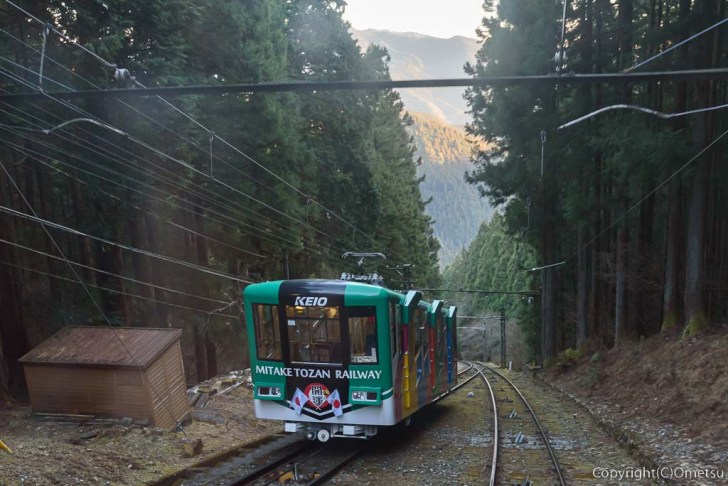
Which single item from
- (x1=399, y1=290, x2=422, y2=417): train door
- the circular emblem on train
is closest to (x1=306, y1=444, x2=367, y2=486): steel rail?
the circular emblem on train

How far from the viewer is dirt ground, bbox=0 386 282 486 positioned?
23.9 feet

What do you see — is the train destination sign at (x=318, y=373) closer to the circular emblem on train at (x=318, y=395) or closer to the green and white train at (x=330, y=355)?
the green and white train at (x=330, y=355)

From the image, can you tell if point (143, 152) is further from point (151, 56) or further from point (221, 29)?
point (221, 29)

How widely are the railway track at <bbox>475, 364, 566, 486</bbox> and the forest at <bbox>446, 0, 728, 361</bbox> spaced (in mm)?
4720

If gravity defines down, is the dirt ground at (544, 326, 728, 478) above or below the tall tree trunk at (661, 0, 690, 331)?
below

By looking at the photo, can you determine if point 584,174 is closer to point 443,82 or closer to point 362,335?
point 362,335

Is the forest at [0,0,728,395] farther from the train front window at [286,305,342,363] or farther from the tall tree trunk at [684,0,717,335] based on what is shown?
the train front window at [286,305,342,363]

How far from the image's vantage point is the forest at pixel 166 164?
12.1 m

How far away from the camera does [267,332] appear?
30.7ft

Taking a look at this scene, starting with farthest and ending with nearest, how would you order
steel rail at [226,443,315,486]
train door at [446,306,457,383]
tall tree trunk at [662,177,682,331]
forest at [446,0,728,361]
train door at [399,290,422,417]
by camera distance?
train door at [446,306,457,383]
tall tree trunk at [662,177,682,331]
forest at [446,0,728,361]
train door at [399,290,422,417]
steel rail at [226,443,315,486]

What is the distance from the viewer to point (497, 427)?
11.8m

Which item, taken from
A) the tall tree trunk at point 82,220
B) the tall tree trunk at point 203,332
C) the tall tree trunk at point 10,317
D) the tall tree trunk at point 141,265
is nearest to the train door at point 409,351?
the tall tree trunk at point 82,220

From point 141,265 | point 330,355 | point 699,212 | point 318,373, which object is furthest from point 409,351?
point 141,265

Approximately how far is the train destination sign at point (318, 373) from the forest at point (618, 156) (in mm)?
6475
